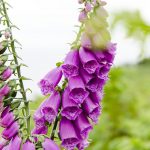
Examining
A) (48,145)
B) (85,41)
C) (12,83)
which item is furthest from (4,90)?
(85,41)

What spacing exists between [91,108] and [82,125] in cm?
8

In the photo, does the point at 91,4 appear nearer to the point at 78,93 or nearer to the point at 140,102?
the point at 78,93

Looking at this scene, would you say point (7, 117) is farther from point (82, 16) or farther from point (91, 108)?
point (82, 16)

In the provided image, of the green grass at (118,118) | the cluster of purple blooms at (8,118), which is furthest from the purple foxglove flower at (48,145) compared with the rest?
the green grass at (118,118)

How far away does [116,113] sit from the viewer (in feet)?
22.0

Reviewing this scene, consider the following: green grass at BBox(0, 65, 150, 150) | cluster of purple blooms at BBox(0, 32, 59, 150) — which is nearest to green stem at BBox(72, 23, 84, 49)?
cluster of purple blooms at BBox(0, 32, 59, 150)

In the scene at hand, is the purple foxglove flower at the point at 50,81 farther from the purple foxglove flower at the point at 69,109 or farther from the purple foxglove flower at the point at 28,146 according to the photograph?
the purple foxglove flower at the point at 28,146

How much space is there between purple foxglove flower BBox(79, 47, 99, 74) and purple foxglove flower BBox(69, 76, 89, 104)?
58mm

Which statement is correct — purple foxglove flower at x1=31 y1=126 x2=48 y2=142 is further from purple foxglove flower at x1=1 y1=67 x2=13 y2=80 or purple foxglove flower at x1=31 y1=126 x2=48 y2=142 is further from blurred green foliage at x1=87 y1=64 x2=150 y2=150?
blurred green foliage at x1=87 y1=64 x2=150 y2=150

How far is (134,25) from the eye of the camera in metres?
5.87

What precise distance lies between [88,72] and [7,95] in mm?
348

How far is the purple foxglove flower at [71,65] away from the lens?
7.72 feet

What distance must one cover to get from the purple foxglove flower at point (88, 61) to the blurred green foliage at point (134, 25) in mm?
2701

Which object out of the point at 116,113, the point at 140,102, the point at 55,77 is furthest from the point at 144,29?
the point at 55,77
